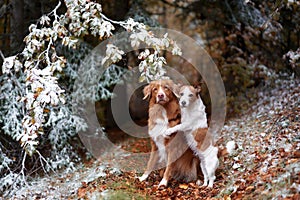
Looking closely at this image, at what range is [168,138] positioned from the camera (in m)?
6.16

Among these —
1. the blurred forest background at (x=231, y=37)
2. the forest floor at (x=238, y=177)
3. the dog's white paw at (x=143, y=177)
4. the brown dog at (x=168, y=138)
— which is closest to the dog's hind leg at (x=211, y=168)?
the forest floor at (x=238, y=177)

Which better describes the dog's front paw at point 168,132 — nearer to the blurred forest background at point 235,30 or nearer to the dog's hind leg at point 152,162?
the dog's hind leg at point 152,162

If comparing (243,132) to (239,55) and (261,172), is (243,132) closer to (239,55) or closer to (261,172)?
(261,172)

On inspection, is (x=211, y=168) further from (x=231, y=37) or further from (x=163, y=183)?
(x=231, y=37)

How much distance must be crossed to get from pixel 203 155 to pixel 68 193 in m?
2.29

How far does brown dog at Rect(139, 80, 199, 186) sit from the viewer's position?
20.1ft

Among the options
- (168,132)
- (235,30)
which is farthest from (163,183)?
(235,30)

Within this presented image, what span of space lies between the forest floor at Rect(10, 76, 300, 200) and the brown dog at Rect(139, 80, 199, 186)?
22 cm

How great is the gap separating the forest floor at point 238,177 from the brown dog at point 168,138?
0.22 metres

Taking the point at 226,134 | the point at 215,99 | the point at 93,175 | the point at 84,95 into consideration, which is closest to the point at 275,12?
the point at 226,134

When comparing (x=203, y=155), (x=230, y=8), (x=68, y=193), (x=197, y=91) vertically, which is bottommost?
(x=68, y=193)

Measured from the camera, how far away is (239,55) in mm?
13117

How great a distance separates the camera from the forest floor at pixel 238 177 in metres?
5.05

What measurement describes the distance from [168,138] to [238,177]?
3.69 feet
